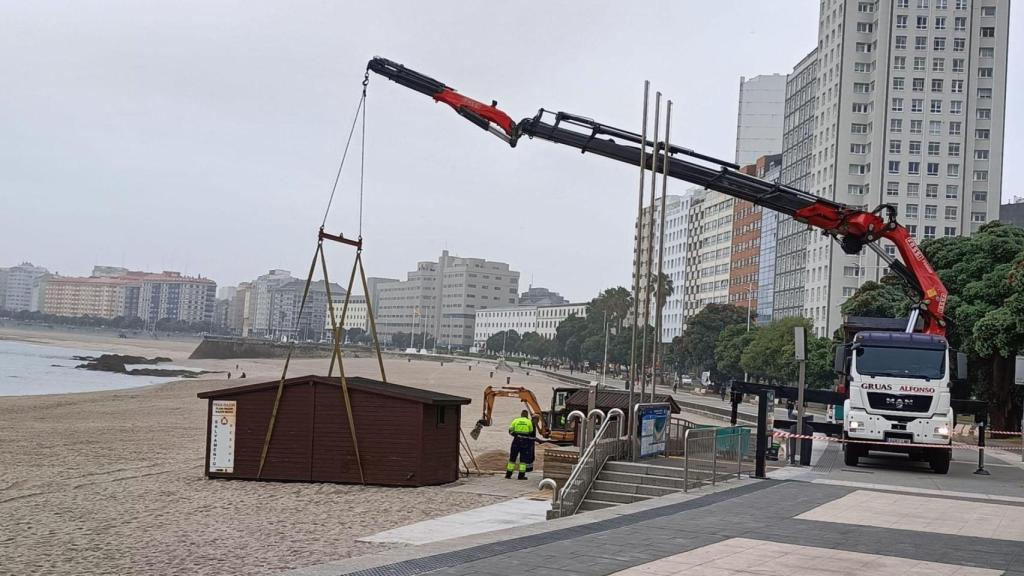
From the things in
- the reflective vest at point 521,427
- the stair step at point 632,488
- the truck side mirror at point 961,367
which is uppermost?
the truck side mirror at point 961,367

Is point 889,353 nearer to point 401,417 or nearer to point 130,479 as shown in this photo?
point 401,417

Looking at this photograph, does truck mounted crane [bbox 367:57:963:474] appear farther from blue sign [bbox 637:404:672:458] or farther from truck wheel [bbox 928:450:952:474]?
blue sign [bbox 637:404:672:458]

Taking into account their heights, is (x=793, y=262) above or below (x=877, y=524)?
above

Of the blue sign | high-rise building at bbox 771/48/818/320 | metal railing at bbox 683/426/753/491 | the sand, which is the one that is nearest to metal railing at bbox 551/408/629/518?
the blue sign

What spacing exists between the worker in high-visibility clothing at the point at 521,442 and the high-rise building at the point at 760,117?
131888mm

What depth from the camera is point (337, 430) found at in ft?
74.3

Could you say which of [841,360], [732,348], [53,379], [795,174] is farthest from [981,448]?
[795,174]

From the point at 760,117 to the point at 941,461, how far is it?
132 metres

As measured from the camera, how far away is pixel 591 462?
18.0m

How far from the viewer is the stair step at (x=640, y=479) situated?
18.0 meters

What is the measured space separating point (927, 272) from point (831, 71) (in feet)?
296

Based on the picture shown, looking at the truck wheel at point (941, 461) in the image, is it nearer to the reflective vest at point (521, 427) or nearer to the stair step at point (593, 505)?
the reflective vest at point (521, 427)

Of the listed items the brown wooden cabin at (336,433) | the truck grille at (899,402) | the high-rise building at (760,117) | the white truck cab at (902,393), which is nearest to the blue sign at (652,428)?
the brown wooden cabin at (336,433)

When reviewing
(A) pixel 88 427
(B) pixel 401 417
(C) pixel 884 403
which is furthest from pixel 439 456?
(A) pixel 88 427
